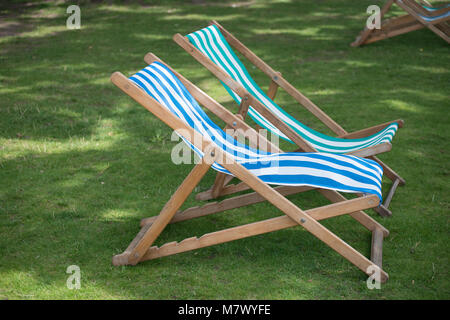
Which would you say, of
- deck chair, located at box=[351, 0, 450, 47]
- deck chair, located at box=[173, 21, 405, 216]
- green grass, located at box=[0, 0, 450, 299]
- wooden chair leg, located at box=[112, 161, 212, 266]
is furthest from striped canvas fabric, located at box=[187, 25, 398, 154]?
deck chair, located at box=[351, 0, 450, 47]

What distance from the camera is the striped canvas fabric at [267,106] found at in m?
3.57

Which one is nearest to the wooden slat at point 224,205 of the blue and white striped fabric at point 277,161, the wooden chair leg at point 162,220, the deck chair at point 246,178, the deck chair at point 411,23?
the deck chair at point 246,178

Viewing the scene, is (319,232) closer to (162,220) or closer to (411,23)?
(162,220)

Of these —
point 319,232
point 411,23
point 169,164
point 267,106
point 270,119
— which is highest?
point 411,23

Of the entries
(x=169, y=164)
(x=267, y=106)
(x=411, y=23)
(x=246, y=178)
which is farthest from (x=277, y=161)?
(x=411, y=23)

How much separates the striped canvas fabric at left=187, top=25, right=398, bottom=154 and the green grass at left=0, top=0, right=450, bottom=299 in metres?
0.44

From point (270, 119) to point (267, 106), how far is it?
1.80 ft

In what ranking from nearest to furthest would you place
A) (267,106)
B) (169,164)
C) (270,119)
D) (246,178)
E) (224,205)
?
(246,178) → (224,205) → (270,119) → (267,106) → (169,164)

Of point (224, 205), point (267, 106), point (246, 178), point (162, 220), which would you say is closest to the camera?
point (246, 178)

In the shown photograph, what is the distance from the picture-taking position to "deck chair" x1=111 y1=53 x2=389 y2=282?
2686 mm

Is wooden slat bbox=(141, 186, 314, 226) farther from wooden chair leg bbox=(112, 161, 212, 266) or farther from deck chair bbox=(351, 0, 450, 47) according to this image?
deck chair bbox=(351, 0, 450, 47)

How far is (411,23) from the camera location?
24.2 ft

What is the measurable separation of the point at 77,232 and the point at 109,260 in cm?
41

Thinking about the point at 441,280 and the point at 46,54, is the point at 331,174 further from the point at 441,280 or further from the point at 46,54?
the point at 46,54
